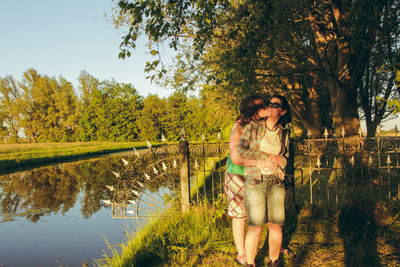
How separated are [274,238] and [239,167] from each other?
90 cm

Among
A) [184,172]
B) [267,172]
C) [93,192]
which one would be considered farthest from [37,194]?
[267,172]

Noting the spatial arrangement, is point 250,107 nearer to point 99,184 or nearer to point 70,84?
point 99,184

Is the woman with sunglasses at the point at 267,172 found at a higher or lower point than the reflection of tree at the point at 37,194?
higher

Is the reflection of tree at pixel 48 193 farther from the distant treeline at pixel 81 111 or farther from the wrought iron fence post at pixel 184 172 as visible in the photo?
the distant treeline at pixel 81 111

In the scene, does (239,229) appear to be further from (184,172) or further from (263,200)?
(184,172)

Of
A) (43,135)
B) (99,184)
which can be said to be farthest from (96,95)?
(99,184)

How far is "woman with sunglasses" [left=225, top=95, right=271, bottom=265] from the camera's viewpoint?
124 inches

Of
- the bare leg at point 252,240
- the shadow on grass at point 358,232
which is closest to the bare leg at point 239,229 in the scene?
the bare leg at point 252,240

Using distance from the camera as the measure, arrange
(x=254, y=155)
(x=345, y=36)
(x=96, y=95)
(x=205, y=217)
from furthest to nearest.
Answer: (x=96, y=95)
(x=345, y=36)
(x=205, y=217)
(x=254, y=155)

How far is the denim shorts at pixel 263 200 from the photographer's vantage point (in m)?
3.01

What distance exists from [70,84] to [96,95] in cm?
969

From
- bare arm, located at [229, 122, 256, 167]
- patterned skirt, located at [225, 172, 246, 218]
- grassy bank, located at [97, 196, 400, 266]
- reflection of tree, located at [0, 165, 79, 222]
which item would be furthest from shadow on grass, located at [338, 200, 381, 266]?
reflection of tree, located at [0, 165, 79, 222]

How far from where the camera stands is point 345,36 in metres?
7.13

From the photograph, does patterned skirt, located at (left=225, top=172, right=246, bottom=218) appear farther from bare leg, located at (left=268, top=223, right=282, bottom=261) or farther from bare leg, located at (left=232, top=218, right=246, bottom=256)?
bare leg, located at (left=268, top=223, right=282, bottom=261)
